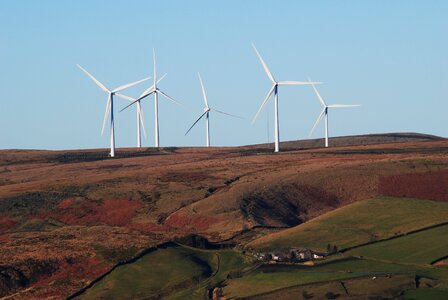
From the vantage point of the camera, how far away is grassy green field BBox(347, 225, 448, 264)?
8333 centimetres

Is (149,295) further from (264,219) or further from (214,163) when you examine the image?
(214,163)

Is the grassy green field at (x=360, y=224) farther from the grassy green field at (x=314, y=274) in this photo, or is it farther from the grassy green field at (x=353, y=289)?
the grassy green field at (x=353, y=289)

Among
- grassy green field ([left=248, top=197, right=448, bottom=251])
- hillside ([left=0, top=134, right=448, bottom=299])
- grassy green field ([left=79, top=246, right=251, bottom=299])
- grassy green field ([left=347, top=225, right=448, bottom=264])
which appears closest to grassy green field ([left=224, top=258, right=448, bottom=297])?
grassy green field ([left=347, top=225, right=448, bottom=264])

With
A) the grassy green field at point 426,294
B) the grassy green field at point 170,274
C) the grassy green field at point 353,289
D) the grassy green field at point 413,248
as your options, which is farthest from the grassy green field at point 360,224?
the grassy green field at point 426,294

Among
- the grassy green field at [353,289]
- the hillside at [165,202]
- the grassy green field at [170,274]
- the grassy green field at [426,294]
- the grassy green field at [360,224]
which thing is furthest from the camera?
the grassy green field at [360,224]

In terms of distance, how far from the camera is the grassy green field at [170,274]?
79.3 m

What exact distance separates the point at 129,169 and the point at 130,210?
36834 millimetres

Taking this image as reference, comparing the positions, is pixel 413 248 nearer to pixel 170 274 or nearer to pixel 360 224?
pixel 360 224

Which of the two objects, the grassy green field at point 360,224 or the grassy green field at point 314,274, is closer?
the grassy green field at point 314,274

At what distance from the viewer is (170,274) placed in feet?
276

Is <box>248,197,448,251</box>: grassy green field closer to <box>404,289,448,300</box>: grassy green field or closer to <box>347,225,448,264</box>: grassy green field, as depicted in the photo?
<box>347,225,448,264</box>: grassy green field

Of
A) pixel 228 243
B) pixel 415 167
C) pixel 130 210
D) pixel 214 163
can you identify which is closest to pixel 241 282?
pixel 228 243

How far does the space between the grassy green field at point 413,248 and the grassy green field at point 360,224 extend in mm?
2328

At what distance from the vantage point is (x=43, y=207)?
412 ft
